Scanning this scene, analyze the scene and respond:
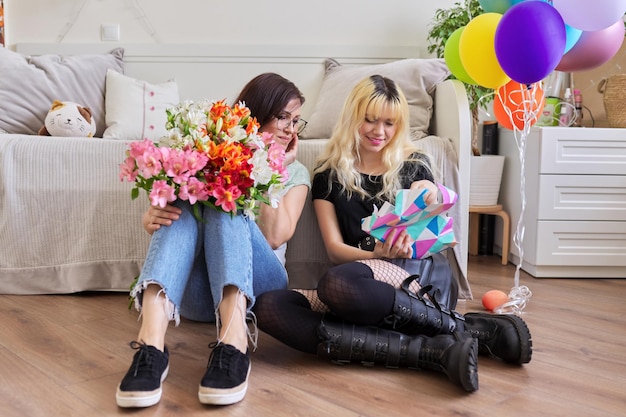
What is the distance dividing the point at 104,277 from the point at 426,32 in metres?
1.75

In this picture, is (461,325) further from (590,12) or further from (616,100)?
(616,100)

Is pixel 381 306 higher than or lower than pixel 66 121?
lower

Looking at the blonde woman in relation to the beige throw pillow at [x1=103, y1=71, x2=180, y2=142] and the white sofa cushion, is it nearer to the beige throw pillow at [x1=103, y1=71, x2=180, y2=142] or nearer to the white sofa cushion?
the beige throw pillow at [x1=103, y1=71, x2=180, y2=142]

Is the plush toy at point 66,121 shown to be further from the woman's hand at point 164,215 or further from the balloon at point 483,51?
the balloon at point 483,51

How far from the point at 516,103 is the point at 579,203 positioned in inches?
19.7

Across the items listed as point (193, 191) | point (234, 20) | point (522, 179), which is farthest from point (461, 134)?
point (234, 20)

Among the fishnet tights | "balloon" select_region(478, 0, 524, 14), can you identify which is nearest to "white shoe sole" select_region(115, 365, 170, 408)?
the fishnet tights

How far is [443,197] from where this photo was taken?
165 cm

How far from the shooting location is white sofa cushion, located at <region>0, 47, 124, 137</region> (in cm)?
260

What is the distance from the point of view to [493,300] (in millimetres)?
1987

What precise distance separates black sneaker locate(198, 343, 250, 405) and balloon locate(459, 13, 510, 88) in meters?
1.13

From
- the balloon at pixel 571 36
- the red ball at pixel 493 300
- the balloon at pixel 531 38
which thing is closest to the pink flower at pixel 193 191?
the balloon at pixel 531 38

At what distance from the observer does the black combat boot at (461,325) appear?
56.1 inches

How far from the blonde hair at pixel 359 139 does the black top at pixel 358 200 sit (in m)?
0.02
